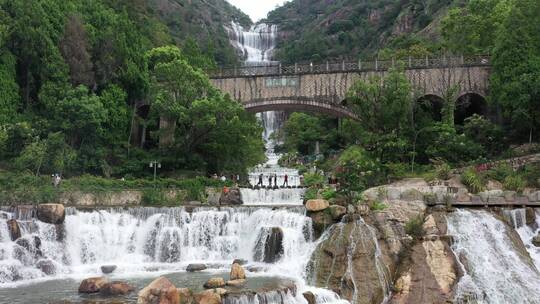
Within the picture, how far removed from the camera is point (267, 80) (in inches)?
1496

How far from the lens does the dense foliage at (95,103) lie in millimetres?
31156

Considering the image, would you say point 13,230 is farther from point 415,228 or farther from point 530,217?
point 530,217

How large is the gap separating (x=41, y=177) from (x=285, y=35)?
288 feet

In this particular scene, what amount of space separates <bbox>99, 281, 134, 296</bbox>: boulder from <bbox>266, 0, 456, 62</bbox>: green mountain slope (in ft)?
190

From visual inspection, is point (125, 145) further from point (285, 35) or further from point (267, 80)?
point (285, 35)

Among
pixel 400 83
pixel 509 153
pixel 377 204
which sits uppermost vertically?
pixel 400 83

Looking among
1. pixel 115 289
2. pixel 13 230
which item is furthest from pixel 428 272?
pixel 13 230

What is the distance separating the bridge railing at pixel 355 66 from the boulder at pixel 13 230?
2005 centimetres

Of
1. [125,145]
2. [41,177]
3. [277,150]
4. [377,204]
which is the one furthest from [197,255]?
[277,150]

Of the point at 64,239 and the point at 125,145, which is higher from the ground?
the point at 125,145

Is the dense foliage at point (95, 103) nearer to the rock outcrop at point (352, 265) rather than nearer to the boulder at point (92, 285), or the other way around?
the boulder at point (92, 285)

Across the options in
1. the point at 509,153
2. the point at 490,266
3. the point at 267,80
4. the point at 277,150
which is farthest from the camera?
the point at 277,150

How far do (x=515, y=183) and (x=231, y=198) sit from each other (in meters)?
14.8

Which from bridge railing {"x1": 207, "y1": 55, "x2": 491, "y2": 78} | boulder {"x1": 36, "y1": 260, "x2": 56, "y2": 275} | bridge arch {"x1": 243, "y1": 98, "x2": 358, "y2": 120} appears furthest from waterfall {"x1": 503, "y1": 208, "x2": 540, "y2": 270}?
boulder {"x1": 36, "y1": 260, "x2": 56, "y2": 275}
